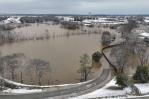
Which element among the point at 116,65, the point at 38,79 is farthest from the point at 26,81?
the point at 116,65

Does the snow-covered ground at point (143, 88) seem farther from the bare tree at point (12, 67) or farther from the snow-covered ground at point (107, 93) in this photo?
the bare tree at point (12, 67)

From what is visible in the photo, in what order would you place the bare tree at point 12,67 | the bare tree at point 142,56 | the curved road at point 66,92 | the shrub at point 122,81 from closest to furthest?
the curved road at point 66,92 → the shrub at point 122,81 → the bare tree at point 12,67 → the bare tree at point 142,56

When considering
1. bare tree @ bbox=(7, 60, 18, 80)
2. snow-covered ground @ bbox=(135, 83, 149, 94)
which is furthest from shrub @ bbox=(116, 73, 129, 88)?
bare tree @ bbox=(7, 60, 18, 80)

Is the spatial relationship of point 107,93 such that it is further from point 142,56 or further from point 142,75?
point 142,56

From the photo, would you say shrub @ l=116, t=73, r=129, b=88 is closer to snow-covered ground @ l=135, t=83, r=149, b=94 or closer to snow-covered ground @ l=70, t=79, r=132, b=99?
snow-covered ground @ l=70, t=79, r=132, b=99

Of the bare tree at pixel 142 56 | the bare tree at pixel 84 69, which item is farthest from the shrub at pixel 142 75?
the bare tree at pixel 142 56

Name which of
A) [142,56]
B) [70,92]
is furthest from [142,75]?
[142,56]

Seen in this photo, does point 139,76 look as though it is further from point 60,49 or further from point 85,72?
point 60,49

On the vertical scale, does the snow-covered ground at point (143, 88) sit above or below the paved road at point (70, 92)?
above

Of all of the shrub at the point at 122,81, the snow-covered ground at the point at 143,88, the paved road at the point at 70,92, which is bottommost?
the paved road at the point at 70,92

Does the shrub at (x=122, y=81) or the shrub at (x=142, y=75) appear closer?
the shrub at (x=122, y=81)

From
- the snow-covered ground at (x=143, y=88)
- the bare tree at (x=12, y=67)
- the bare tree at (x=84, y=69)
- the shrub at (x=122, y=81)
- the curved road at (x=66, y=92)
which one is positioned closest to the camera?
the curved road at (x=66, y=92)
